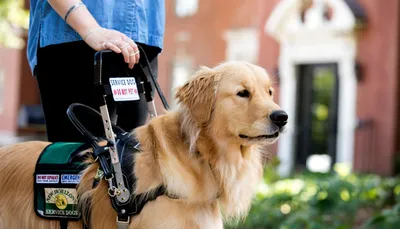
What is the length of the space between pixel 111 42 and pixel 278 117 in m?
0.75

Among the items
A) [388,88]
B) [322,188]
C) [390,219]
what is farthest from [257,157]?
[388,88]

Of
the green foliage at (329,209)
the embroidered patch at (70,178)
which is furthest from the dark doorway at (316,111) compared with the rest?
the embroidered patch at (70,178)

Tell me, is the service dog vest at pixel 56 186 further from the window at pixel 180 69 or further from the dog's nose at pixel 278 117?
the window at pixel 180 69

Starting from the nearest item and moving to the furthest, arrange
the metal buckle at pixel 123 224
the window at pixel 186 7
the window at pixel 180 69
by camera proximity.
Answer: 1. the metal buckle at pixel 123 224
2. the window at pixel 180 69
3. the window at pixel 186 7

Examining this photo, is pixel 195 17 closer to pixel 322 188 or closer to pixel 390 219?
pixel 322 188

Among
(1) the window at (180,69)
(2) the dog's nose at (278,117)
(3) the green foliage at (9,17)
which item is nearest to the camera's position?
(2) the dog's nose at (278,117)

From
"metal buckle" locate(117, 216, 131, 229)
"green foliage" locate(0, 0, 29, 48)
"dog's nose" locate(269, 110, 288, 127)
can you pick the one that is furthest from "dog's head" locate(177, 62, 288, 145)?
"green foliage" locate(0, 0, 29, 48)

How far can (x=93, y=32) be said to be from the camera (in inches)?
113

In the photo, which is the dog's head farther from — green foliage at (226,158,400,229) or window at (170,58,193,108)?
window at (170,58,193,108)

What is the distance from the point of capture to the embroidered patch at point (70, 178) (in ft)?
9.43

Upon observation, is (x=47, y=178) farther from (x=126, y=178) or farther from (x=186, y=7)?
(x=186, y=7)

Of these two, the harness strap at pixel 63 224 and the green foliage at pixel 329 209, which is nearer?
the harness strap at pixel 63 224

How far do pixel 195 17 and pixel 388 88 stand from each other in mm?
6937

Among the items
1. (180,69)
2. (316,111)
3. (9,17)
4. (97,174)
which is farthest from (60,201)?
(180,69)
